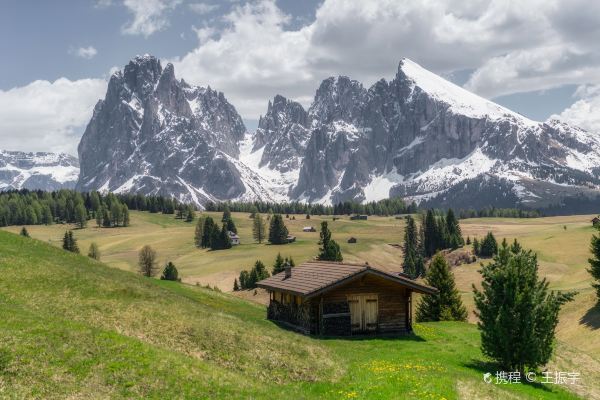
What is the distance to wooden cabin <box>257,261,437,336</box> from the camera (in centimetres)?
4084

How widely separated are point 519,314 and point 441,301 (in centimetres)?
2792

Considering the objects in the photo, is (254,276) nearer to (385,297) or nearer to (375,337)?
(385,297)

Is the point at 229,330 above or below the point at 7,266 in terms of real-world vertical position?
below

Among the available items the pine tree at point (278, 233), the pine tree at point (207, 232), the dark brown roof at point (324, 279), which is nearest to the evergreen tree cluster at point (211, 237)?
the pine tree at point (207, 232)

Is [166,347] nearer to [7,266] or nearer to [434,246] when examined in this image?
[7,266]

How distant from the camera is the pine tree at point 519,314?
100.0 ft

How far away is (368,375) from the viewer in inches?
1085

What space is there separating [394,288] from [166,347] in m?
20.7

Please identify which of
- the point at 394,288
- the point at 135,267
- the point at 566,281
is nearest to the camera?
the point at 394,288

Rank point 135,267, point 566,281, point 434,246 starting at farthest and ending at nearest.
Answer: point 434,246, point 135,267, point 566,281

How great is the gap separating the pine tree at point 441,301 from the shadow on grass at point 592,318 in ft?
38.0

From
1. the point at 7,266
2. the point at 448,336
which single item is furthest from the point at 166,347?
the point at 448,336

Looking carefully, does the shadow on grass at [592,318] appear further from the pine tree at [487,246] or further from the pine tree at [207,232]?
the pine tree at [207,232]

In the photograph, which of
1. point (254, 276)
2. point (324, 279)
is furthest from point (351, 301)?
point (254, 276)
